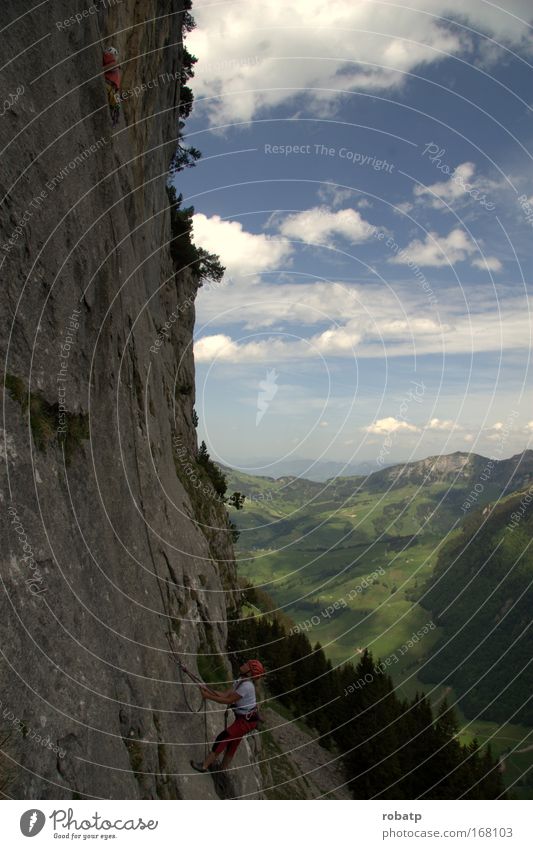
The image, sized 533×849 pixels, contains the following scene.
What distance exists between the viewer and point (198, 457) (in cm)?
4516

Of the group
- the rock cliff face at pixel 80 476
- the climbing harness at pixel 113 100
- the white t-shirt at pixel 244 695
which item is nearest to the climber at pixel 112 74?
the climbing harness at pixel 113 100

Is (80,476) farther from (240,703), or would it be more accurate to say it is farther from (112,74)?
(112,74)

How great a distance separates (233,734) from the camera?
14930mm

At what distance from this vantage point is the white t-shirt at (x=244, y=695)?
14203 mm

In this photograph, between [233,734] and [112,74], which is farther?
[112,74]

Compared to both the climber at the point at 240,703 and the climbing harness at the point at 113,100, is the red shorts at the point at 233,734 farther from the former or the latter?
the climbing harness at the point at 113,100

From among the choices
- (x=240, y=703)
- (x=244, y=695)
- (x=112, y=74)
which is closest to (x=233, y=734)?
(x=240, y=703)

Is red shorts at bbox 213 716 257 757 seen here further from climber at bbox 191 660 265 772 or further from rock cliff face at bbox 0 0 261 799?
rock cliff face at bbox 0 0 261 799

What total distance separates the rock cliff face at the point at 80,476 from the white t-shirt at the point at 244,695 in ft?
7.42

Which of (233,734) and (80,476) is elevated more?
(80,476)

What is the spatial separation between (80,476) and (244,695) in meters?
8.00

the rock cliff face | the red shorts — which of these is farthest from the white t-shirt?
the rock cliff face

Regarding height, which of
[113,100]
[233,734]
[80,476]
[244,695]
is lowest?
[233,734]

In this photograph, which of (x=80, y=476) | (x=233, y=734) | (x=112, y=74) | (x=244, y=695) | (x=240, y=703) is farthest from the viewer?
(x=112, y=74)
